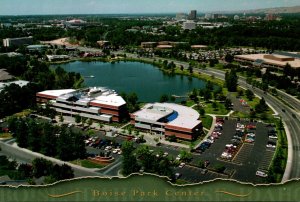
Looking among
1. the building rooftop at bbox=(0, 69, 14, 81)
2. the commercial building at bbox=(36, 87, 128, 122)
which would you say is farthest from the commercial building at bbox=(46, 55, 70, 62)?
the commercial building at bbox=(36, 87, 128, 122)

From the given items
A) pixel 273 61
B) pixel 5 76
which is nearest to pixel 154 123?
pixel 5 76

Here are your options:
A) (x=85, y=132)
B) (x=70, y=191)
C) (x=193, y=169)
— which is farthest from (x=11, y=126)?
(x=70, y=191)

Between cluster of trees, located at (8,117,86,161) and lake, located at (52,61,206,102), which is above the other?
cluster of trees, located at (8,117,86,161)

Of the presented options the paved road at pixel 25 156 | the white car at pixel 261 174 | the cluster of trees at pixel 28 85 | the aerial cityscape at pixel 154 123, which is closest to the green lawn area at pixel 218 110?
the aerial cityscape at pixel 154 123

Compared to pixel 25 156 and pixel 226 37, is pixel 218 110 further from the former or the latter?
pixel 226 37

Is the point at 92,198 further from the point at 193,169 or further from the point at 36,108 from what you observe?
the point at 36,108

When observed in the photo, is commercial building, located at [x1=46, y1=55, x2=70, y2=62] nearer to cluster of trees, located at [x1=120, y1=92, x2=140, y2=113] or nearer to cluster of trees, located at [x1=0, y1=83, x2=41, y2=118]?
cluster of trees, located at [x1=0, y1=83, x2=41, y2=118]

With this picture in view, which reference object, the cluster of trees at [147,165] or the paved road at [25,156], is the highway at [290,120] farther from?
the paved road at [25,156]
